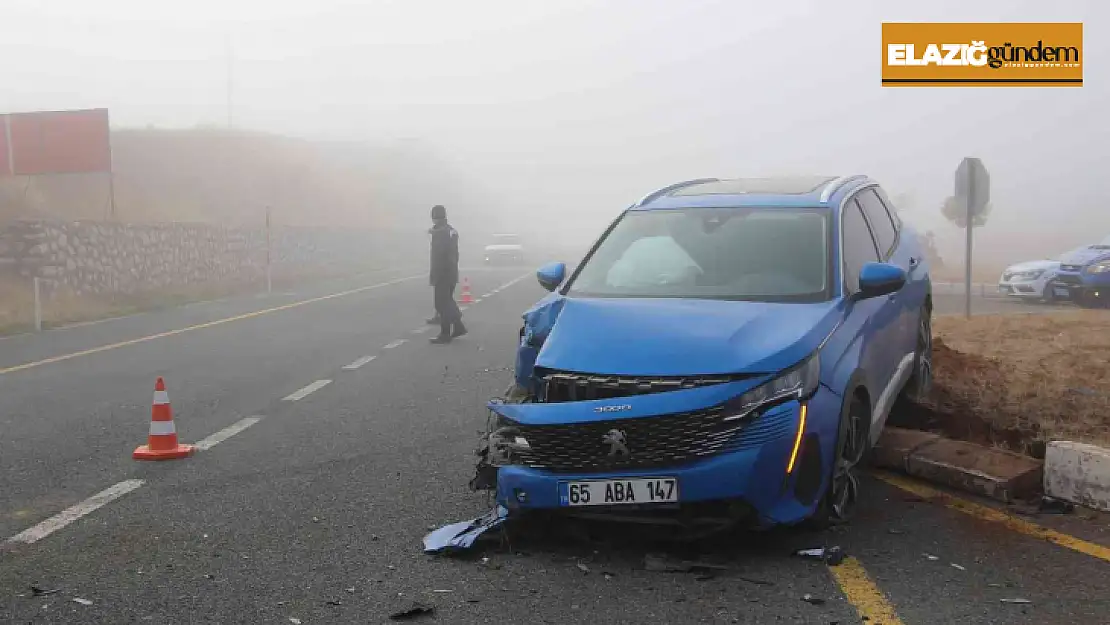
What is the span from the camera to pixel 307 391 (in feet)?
34.6

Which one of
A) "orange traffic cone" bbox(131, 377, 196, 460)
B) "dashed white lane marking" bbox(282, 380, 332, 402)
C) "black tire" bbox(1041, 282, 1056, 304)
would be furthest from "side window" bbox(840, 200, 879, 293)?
"black tire" bbox(1041, 282, 1056, 304)

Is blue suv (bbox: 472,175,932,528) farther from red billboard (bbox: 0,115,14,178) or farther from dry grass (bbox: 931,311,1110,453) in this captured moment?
red billboard (bbox: 0,115,14,178)

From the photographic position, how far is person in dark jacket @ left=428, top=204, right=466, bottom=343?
15.4m

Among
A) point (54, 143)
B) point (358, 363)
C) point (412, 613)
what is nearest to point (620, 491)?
point (412, 613)

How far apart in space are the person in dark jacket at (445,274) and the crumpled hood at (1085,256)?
1340cm

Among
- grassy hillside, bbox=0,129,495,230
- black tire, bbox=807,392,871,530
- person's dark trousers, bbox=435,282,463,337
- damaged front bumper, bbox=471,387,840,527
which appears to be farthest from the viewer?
grassy hillside, bbox=0,129,495,230

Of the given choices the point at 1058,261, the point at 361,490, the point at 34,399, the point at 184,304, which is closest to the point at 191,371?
the point at 34,399

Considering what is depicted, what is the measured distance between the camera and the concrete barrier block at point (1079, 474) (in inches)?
227

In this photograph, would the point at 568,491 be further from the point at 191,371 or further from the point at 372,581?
the point at 191,371

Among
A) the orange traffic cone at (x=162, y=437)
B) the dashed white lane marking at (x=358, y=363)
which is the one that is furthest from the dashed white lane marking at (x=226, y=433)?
the dashed white lane marking at (x=358, y=363)

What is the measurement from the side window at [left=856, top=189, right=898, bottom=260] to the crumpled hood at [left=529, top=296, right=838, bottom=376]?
1787mm

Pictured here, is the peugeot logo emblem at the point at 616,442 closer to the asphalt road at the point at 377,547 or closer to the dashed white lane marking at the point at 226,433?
the asphalt road at the point at 377,547

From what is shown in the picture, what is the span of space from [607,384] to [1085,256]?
20.5 m

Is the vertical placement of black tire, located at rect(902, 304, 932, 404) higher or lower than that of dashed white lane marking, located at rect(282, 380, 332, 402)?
higher
